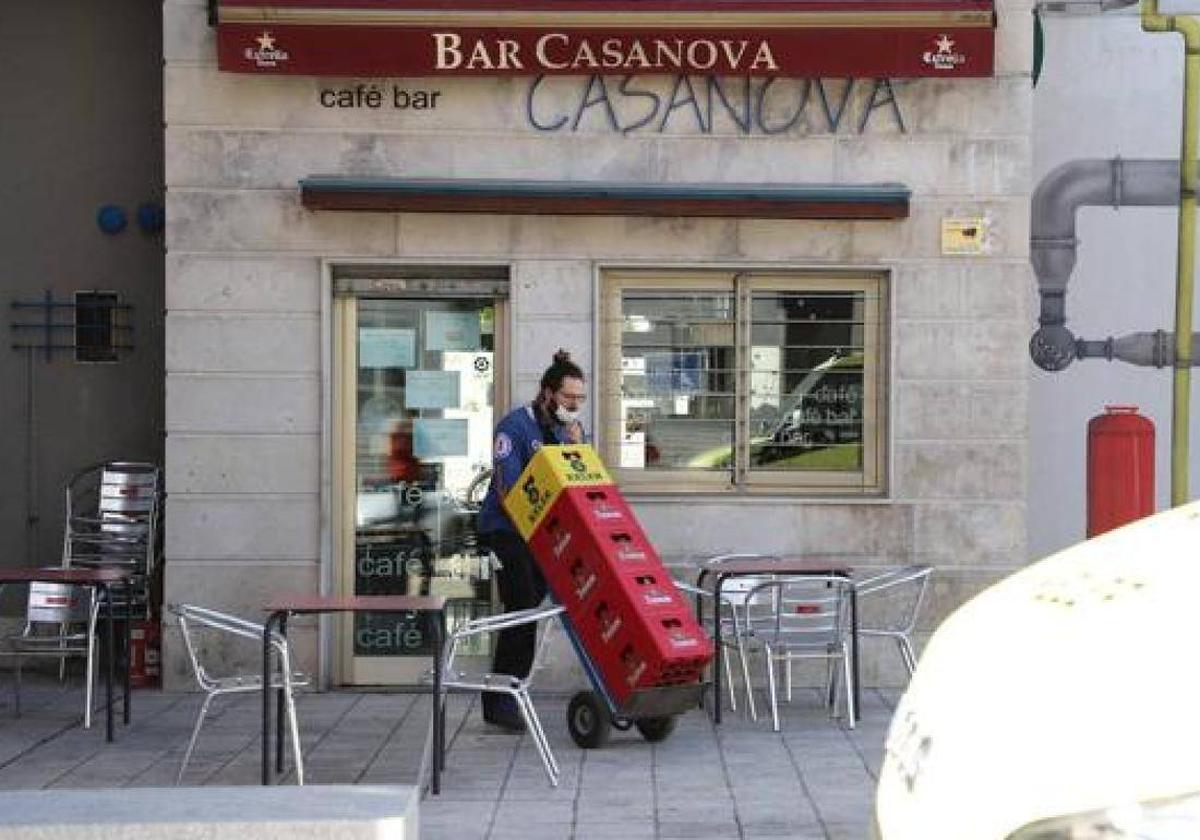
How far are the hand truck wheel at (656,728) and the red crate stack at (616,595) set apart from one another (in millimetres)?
354

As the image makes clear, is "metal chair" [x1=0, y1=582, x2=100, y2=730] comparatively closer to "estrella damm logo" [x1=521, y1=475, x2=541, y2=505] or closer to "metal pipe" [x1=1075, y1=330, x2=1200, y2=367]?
"estrella damm logo" [x1=521, y1=475, x2=541, y2=505]

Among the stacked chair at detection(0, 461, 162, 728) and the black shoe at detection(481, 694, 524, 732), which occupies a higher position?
the stacked chair at detection(0, 461, 162, 728)

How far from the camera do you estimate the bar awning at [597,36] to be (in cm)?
1131

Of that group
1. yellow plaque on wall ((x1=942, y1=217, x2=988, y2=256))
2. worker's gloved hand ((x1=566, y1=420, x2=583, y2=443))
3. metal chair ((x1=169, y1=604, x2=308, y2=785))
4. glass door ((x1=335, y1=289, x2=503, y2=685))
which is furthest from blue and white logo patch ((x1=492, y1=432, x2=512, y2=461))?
yellow plaque on wall ((x1=942, y1=217, x2=988, y2=256))

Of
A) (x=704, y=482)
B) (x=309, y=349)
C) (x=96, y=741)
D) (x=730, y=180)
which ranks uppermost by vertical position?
(x=730, y=180)

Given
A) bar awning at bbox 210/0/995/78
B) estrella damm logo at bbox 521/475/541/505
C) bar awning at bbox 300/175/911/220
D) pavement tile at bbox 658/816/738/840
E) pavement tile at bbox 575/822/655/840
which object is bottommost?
pavement tile at bbox 575/822/655/840

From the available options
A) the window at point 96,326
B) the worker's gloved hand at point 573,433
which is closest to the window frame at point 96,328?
the window at point 96,326

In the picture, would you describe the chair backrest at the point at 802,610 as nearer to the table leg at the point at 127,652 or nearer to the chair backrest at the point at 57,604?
the table leg at the point at 127,652

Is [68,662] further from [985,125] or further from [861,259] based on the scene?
[985,125]

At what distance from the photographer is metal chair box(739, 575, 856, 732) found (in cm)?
1037

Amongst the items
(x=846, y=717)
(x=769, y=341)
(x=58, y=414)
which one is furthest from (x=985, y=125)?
(x=58, y=414)

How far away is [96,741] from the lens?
398 inches

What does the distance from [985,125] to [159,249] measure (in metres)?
4.93

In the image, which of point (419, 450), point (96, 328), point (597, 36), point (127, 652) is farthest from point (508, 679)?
point (96, 328)
